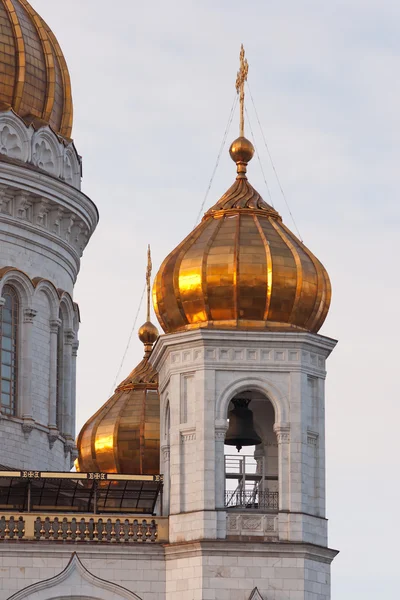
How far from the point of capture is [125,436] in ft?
193

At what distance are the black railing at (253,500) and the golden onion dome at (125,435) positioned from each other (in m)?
6.06

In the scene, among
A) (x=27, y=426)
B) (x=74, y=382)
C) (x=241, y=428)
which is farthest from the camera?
(x=74, y=382)

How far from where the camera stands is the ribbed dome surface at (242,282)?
51.9m

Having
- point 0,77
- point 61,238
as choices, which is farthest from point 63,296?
point 0,77

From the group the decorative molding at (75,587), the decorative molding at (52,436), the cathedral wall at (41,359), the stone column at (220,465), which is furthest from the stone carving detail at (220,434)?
the decorative molding at (52,436)

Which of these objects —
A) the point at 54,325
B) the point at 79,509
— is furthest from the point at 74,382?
the point at 79,509

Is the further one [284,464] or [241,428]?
[241,428]

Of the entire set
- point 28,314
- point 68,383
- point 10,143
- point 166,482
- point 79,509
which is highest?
point 10,143

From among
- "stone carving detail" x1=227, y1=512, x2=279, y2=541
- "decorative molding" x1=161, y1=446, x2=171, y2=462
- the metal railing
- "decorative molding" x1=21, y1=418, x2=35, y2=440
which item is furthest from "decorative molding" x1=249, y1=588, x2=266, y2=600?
"decorative molding" x1=21, y1=418, x2=35, y2=440

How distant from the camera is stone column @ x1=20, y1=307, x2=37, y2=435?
5848cm

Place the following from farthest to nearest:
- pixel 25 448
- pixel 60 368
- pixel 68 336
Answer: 1. pixel 68 336
2. pixel 60 368
3. pixel 25 448

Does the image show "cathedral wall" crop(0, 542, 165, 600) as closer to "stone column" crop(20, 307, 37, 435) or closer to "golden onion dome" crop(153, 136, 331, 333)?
"golden onion dome" crop(153, 136, 331, 333)

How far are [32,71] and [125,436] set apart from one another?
8.54m

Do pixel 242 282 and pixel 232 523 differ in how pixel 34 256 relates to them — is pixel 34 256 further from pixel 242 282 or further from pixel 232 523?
pixel 232 523
